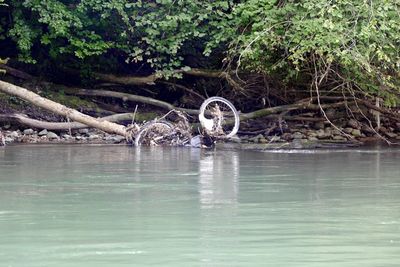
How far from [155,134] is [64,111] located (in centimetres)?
187

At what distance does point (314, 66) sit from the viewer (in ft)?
60.5

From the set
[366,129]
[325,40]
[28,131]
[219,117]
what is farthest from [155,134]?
[366,129]

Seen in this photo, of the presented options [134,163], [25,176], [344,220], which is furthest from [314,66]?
[344,220]

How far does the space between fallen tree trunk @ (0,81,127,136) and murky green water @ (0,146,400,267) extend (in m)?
4.07

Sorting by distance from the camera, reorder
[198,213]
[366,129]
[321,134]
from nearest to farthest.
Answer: [198,213], [321,134], [366,129]

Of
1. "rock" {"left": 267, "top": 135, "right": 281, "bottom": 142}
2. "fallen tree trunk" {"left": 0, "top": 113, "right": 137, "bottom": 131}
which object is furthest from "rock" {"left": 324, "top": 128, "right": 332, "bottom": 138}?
"fallen tree trunk" {"left": 0, "top": 113, "right": 137, "bottom": 131}

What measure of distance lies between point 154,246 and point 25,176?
215 inches

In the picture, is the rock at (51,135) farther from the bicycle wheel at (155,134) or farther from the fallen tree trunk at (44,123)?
the bicycle wheel at (155,134)

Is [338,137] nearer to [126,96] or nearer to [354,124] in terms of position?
[354,124]

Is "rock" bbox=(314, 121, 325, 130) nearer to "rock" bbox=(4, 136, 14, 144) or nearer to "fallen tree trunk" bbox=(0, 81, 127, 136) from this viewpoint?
"fallen tree trunk" bbox=(0, 81, 127, 136)

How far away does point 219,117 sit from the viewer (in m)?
18.5

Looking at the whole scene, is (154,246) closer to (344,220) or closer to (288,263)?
(288,263)

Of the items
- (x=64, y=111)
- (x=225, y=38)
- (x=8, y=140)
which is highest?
(x=225, y=38)

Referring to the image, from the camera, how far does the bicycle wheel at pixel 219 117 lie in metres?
18.6
